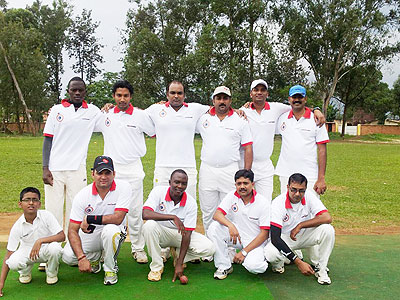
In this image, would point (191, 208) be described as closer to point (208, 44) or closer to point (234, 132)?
point (234, 132)

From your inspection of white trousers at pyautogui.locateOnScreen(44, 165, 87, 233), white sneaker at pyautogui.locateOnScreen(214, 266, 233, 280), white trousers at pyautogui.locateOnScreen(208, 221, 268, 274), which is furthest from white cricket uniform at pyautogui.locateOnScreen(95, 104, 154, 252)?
white sneaker at pyautogui.locateOnScreen(214, 266, 233, 280)

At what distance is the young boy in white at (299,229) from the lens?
448 cm

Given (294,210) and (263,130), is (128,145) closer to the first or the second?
(263,130)

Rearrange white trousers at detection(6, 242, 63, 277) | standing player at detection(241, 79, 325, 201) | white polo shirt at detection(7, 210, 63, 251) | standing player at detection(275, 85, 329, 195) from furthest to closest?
1. standing player at detection(241, 79, 325, 201)
2. standing player at detection(275, 85, 329, 195)
3. white polo shirt at detection(7, 210, 63, 251)
4. white trousers at detection(6, 242, 63, 277)

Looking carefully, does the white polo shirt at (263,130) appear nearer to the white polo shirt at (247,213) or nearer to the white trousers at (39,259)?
the white polo shirt at (247,213)

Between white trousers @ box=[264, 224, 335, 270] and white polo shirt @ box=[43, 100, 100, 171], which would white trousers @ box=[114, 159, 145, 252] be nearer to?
white polo shirt @ box=[43, 100, 100, 171]

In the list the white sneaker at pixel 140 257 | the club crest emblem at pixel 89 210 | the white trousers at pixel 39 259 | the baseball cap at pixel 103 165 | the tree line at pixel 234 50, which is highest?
the tree line at pixel 234 50

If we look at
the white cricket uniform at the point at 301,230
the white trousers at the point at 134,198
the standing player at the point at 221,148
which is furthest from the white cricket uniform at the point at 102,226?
the white cricket uniform at the point at 301,230

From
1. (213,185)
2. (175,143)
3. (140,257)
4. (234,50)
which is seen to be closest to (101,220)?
(140,257)

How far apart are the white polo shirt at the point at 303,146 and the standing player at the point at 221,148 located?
18.7 inches

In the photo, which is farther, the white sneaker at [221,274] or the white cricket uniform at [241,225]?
the white cricket uniform at [241,225]

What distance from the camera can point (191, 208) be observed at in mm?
4711

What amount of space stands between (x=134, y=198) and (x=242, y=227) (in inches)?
55.7

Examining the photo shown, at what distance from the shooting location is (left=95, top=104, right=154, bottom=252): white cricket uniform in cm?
522
